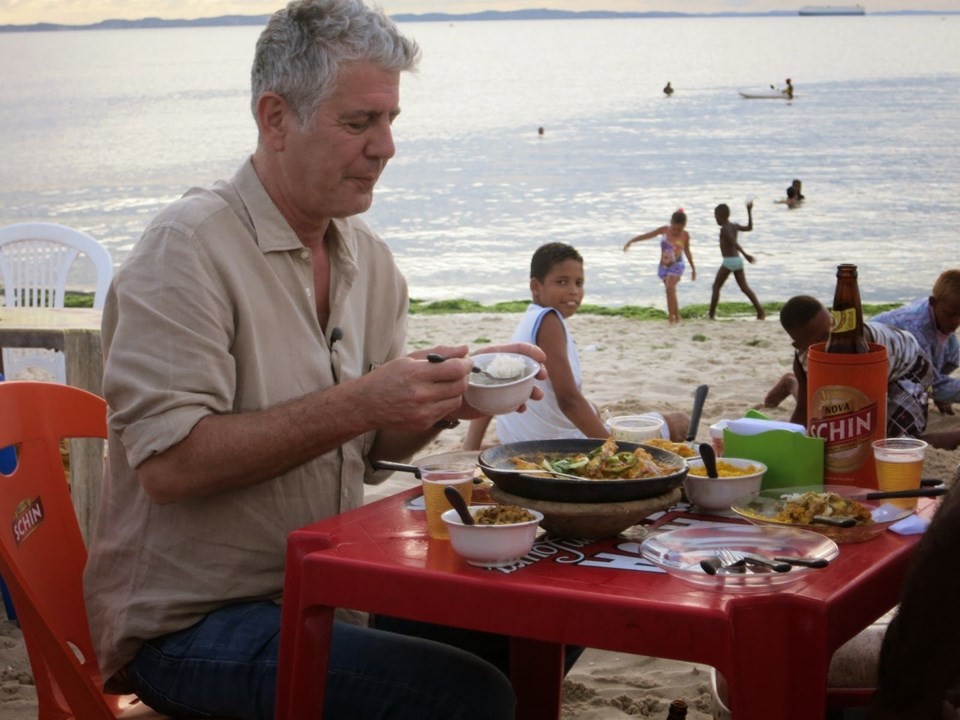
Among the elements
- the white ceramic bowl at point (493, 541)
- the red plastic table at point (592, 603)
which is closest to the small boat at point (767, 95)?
the red plastic table at point (592, 603)

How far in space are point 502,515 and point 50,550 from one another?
123 cm

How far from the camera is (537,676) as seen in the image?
288cm

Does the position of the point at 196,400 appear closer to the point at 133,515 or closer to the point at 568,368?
Answer: the point at 133,515

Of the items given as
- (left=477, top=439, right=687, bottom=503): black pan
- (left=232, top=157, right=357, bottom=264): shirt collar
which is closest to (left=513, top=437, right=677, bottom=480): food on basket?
(left=477, top=439, right=687, bottom=503): black pan

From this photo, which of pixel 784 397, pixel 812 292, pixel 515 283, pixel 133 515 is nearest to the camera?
pixel 133 515

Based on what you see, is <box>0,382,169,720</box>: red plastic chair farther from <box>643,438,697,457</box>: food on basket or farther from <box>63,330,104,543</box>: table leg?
<box>63,330,104,543</box>: table leg

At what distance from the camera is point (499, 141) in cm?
5206

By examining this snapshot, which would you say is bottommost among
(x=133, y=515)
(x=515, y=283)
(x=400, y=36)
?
(x=515, y=283)

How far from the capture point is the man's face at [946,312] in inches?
277

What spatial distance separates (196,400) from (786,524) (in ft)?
3.91

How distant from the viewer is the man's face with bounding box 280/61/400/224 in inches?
104

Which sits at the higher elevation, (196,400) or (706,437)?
(196,400)

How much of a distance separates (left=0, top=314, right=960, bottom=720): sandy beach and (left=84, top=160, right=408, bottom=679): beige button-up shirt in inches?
56.0

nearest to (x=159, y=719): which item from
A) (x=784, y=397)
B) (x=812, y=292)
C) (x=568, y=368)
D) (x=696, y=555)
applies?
(x=696, y=555)
